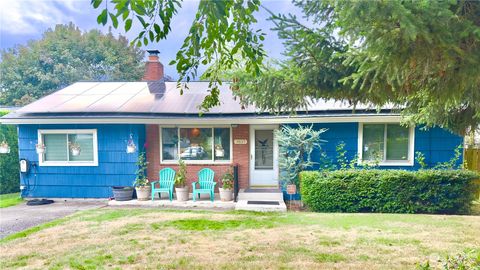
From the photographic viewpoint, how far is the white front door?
866cm

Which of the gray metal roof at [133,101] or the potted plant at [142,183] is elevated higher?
the gray metal roof at [133,101]

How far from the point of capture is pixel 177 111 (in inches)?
322

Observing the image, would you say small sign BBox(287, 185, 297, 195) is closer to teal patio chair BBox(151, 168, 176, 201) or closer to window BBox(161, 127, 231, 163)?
window BBox(161, 127, 231, 163)

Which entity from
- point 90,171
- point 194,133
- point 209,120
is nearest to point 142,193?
point 90,171

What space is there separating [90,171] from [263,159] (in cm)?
532

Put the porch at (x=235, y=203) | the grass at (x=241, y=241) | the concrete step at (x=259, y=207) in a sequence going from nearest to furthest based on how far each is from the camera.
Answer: the grass at (x=241, y=241) → the concrete step at (x=259, y=207) → the porch at (x=235, y=203)

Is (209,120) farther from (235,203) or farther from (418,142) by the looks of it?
(418,142)

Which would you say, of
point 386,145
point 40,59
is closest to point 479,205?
point 386,145

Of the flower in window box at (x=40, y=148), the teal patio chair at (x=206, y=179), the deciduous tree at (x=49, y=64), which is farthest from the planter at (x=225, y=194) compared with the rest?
the deciduous tree at (x=49, y=64)

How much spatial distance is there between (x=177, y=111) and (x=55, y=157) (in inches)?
160

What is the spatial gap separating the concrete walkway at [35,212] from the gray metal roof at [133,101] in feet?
8.72

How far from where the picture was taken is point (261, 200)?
7797mm

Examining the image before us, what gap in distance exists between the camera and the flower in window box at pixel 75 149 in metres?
8.17

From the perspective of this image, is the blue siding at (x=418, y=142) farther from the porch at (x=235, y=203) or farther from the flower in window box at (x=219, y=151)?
the flower in window box at (x=219, y=151)
